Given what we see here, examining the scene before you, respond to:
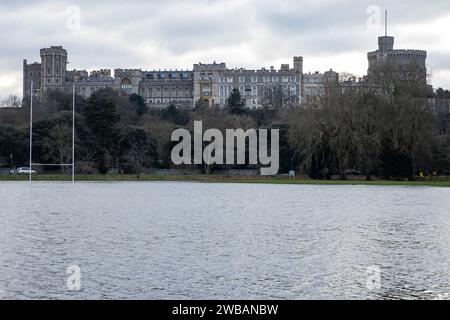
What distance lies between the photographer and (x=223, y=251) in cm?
2102

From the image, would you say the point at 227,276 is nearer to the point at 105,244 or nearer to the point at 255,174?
the point at 105,244

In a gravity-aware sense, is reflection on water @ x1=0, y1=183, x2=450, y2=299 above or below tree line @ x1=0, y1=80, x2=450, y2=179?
below

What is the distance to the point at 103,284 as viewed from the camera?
16562 mm

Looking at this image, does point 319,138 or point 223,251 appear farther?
point 319,138

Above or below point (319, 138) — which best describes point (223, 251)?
below

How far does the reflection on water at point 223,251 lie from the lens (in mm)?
16219

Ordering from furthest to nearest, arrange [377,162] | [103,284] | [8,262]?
[377,162] → [8,262] → [103,284]

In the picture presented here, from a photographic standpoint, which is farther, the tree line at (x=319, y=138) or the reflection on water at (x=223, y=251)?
the tree line at (x=319, y=138)

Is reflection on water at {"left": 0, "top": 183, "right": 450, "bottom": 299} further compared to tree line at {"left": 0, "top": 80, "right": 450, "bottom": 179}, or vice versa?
tree line at {"left": 0, "top": 80, "right": 450, "bottom": 179}

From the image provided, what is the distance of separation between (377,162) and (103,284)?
54.5m

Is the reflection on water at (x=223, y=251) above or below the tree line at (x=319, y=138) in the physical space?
below

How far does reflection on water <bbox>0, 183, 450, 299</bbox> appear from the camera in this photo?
1622cm
